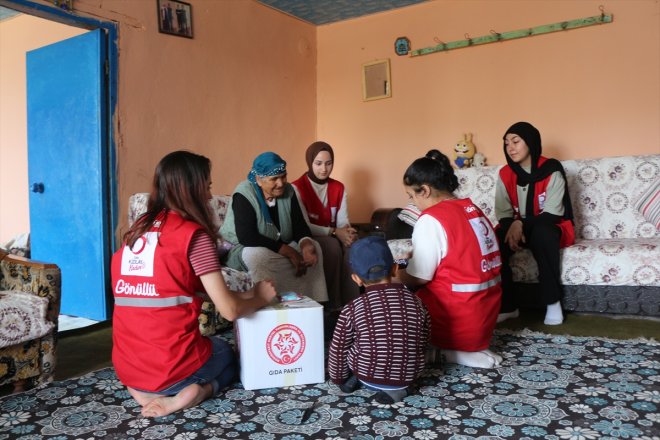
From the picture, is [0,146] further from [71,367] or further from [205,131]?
[71,367]

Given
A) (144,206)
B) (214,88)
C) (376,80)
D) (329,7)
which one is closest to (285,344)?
(144,206)

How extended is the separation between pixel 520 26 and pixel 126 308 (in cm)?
369

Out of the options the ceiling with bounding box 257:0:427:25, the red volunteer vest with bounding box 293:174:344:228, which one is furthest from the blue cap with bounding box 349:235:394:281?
the ceiling with bounding box 257:0:427:25

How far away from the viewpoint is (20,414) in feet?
6.18

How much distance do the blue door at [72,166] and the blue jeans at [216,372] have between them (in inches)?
63.4

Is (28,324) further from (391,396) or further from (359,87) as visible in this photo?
(359,87)

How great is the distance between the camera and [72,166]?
3473 mm

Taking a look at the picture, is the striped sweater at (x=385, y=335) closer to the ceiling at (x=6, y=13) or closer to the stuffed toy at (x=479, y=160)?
the stuffed toy at (x=479, y=160)

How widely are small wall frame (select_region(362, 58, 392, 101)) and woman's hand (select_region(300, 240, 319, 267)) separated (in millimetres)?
2403

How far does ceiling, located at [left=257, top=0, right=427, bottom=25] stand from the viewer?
465 centimetres

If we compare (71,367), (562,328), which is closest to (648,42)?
(562,328)

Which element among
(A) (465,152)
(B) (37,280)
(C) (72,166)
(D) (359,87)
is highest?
(D) (359,87)

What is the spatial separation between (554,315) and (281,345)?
67.1 inches

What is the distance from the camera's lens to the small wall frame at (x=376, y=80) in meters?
4.91
